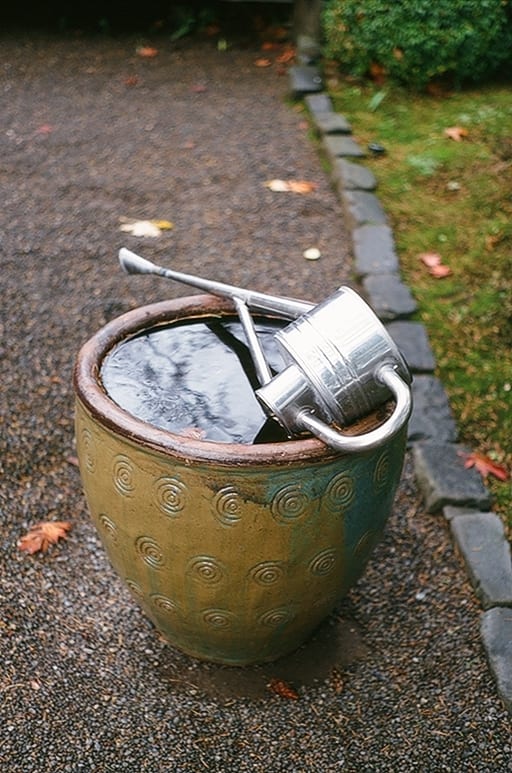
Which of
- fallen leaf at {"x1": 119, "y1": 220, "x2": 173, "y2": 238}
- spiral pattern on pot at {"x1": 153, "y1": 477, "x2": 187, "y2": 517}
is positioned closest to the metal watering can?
spiral pattern on pot at {"x1": 153, "y1": 477, "x2": 187, "y2": 517}

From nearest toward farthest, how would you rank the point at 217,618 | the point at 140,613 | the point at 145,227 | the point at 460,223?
the point at 217,618 → the point at 140,613 → the point at 145,227 → the point at 460,223

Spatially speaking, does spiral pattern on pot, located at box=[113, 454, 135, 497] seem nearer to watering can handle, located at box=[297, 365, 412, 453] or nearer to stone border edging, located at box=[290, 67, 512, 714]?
watering can handle, located at box=[297, 365, 412, 453]

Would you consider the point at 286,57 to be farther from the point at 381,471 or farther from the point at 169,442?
the point at 169,442

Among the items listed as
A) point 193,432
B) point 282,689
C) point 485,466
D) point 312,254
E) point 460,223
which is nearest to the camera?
point 193,432

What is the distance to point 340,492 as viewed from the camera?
2062 millimetres

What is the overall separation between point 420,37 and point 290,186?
174cm

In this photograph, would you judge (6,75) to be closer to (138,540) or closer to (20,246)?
(20,246)

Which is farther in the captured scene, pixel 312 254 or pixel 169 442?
pixel 312 254

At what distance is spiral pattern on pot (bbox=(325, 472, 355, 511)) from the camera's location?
6.70 ft

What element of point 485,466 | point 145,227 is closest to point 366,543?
point 485,466

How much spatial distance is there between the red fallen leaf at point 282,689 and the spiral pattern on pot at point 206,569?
0.52 metres

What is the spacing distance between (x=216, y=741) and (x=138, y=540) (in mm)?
593

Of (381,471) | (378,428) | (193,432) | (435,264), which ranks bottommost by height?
(435,264)

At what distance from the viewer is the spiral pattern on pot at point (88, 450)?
215 cm
